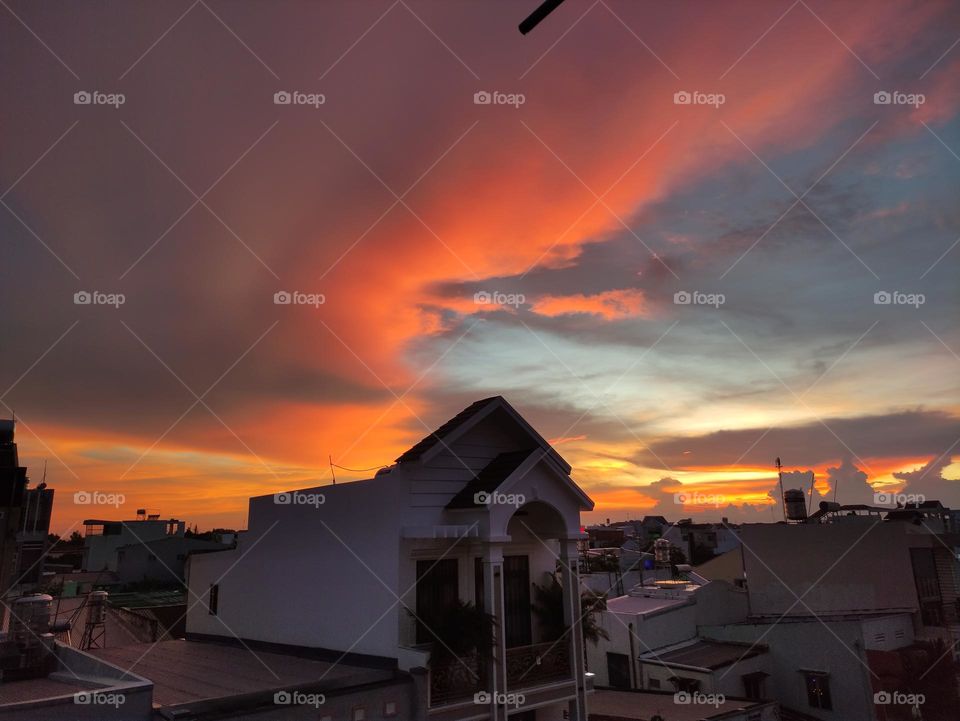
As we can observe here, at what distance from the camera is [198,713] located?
11.0 meters

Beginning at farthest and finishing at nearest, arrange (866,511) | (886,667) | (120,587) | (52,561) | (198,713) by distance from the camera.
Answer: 1. (52,561)
2. (120,587)
3. (866,511)
4. (886,667)
5. (198,713)

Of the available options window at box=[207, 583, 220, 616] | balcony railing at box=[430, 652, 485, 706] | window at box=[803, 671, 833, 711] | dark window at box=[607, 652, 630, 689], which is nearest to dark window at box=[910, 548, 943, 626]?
window at box=[803, 671, 833, 711]

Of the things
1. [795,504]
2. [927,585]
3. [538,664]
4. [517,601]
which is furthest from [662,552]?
[538,664]

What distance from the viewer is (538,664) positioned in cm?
1605

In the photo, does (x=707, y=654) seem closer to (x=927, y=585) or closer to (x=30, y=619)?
(x=927, y=585)

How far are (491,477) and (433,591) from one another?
3185mm

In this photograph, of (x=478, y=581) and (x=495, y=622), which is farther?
(x=478, y=581)

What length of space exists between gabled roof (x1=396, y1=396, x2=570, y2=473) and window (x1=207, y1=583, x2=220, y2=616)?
36.0ft

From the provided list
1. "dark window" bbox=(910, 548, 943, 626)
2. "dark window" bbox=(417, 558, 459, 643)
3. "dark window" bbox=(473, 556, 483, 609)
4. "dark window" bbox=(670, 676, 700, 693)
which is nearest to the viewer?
"dark window" bbox=(417, 558, 459, 643)

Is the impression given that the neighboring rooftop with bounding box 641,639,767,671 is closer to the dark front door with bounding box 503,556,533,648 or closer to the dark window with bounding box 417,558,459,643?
the dark front door with bounding box 503,556,533,648

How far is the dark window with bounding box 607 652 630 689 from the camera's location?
27781mm

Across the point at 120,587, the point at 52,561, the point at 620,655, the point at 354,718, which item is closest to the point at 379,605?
the point at 354,718

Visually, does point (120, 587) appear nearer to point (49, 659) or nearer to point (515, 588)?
point (49, 659)

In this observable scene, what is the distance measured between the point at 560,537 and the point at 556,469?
2.07 meters
